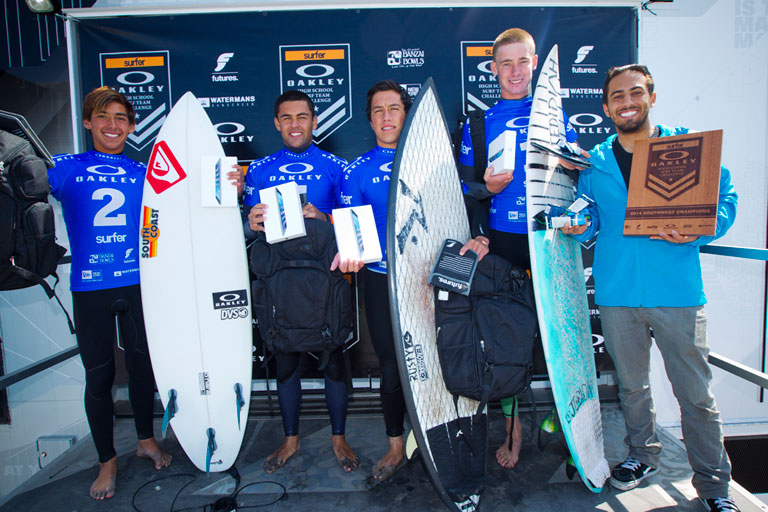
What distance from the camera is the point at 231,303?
6.53 feet

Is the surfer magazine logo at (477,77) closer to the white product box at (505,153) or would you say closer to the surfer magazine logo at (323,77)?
the surfer magazine logo at (323,77)

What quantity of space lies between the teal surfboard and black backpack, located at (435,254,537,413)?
0.10 m

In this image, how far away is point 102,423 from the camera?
5.82 feet

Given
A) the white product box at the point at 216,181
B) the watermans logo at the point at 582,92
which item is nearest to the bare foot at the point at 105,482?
the white product box at the point at 216,181

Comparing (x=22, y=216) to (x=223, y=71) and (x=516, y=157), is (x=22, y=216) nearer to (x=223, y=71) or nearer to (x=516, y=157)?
(x=223, y=71)

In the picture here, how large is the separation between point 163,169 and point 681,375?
246 cm

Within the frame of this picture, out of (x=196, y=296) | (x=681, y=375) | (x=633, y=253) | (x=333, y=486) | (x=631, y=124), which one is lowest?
(x=333, y=486)

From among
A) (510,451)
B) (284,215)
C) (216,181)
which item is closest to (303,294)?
(284,215)

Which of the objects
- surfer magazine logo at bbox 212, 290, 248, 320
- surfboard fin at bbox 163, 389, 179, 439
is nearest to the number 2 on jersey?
surfer magazine logo at bbox 212, 290, 248, 320

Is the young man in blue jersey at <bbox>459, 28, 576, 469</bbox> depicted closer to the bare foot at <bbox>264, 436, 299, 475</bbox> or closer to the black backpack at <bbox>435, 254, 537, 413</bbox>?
the black backpack at <bbox>435, 254, 537, 413</bbox>

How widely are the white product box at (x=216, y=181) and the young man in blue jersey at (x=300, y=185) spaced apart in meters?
0.12

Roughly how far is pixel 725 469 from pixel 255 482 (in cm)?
194

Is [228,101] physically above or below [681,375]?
above

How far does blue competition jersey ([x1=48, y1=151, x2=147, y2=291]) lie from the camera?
1.74m
